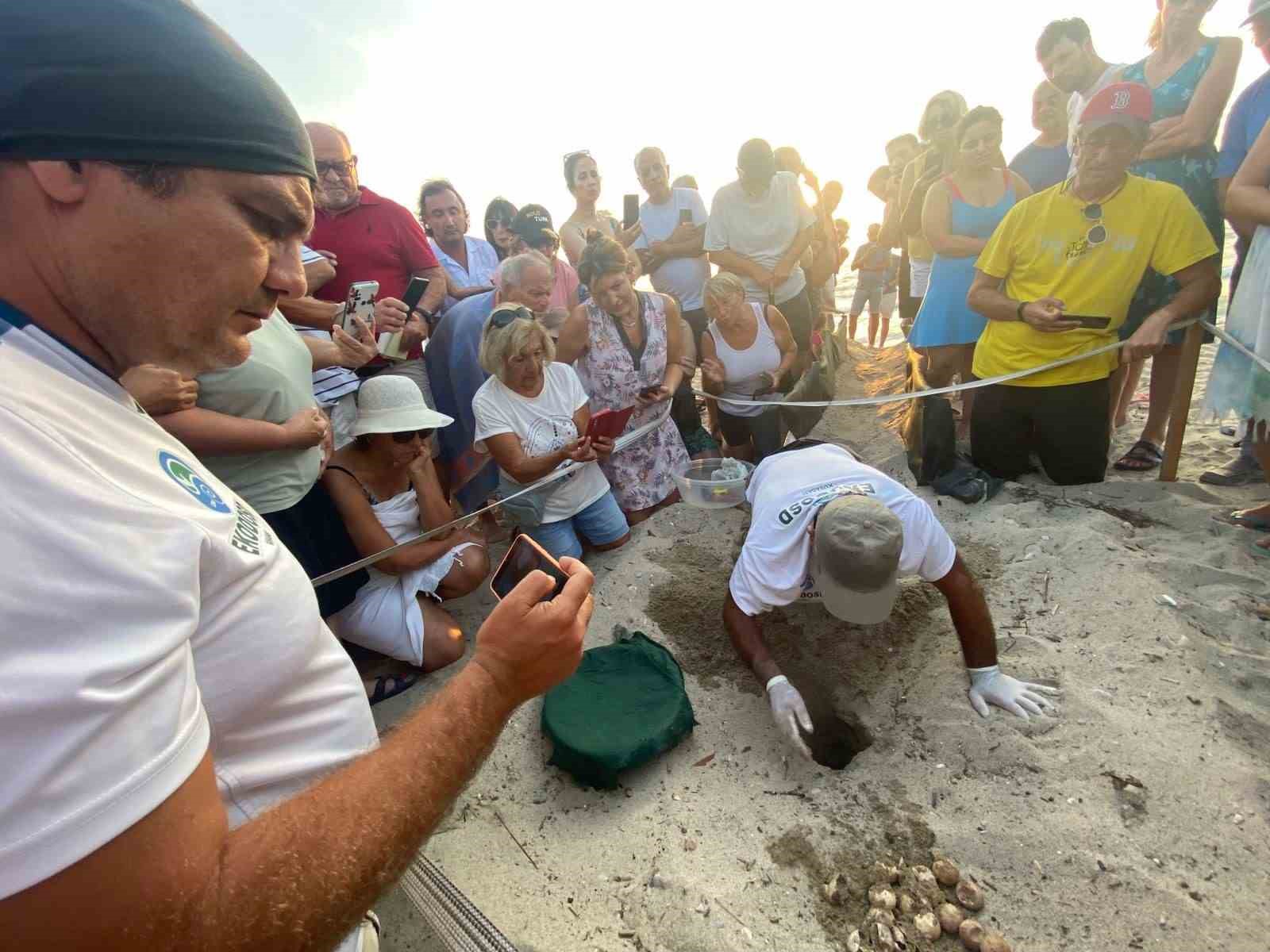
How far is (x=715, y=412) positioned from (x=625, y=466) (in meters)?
0.93

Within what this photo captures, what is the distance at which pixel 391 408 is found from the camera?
2859 mm

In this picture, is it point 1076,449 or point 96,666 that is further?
point 1076,449

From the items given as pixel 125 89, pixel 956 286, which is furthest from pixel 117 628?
pixel 956 286

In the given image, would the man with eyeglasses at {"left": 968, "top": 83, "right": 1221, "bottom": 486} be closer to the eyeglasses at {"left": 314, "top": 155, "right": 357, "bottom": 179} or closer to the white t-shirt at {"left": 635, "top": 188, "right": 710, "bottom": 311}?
the white t-shirt at {"left": 635, "top": 188, "right": 710, "bottom": 311}

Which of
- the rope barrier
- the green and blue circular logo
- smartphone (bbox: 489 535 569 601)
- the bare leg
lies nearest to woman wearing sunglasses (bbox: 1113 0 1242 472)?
the rope barrier

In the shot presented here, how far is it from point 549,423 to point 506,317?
0.60 m

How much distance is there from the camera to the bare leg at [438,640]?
2.82 m

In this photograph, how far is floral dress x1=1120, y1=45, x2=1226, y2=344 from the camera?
318 cm

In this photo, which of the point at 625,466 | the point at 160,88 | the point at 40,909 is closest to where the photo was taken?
the point at 40,909

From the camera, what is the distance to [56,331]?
69cm

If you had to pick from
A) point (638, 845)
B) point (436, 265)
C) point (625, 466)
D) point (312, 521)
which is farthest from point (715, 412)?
point (638, 845)

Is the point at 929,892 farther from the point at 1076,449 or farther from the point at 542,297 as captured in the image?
the point at 542,297

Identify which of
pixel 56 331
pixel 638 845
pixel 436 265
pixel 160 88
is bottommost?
pixel 638 845

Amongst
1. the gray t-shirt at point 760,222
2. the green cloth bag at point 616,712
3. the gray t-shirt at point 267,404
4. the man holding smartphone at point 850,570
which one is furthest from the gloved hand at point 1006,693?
the gray t-shirt at point 760,222
